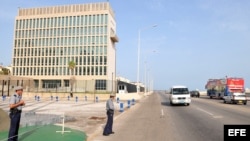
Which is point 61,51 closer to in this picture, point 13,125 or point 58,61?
point 58,61

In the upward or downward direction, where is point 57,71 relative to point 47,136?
upward

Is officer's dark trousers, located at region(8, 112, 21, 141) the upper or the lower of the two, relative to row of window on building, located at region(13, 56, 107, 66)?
lower

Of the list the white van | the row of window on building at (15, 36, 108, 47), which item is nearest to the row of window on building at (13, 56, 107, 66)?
the row of window on building at (15, 36, 108, 47)

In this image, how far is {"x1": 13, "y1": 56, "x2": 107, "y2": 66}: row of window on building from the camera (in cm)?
10275

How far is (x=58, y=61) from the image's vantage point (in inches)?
4208

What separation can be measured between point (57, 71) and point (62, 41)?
1124cm

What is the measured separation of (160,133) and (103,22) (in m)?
94.1

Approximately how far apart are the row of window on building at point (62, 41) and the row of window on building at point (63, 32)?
151cm

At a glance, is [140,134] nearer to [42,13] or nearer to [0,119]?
[0,119]

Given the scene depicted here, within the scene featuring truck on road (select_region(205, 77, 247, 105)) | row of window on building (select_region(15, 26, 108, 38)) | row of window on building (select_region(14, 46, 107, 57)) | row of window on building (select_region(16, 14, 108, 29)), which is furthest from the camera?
row of window on building (select_region(15, 26, 108, 38))

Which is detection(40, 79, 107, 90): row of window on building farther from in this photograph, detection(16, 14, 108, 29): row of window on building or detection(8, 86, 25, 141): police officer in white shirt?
detection(8, 86, 25, 141): police officer in white shirt

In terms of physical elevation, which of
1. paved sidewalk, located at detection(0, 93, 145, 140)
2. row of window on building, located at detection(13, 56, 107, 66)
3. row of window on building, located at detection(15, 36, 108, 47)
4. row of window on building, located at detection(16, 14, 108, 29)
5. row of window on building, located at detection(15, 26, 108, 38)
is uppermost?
row of window on building, located at detection(16, 14, 108, 29)

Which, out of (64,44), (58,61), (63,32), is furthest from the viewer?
(63,32)

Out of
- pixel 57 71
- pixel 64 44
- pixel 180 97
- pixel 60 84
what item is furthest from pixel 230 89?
pixel 64 44
